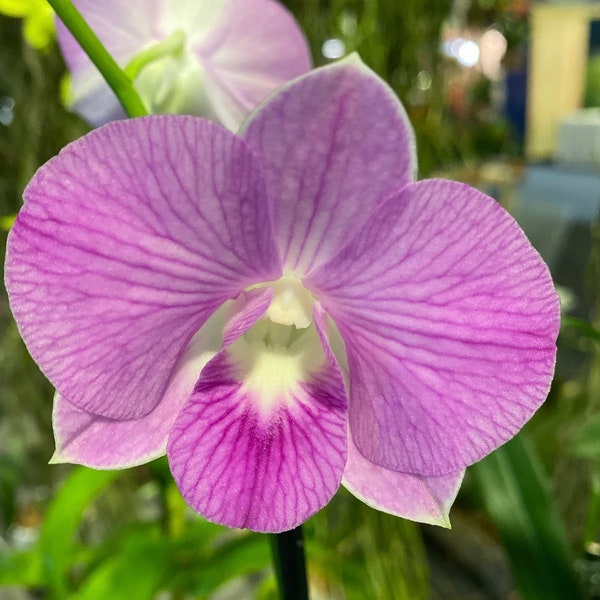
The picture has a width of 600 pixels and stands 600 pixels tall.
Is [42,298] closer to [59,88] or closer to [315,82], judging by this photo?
[315,82]

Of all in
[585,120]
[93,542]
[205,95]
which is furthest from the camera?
[585,120]

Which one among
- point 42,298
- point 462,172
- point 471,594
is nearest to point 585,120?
point 462,172

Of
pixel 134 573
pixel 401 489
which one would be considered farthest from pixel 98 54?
pixel 134 573

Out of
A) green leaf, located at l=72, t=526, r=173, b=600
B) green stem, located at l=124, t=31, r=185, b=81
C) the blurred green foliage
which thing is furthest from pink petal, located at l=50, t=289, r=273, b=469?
the blurred green foliage

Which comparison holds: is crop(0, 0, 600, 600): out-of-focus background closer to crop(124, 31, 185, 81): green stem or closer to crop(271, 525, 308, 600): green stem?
crop(124, 31, 185, 81): green stem

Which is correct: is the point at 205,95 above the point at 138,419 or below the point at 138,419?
above

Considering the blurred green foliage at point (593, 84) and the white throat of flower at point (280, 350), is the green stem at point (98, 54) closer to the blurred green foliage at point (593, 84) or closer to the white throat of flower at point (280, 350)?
the white throat of flower at point (280, 350)

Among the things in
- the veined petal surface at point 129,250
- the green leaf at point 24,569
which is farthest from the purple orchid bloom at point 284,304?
the green leaf at point 24,569
